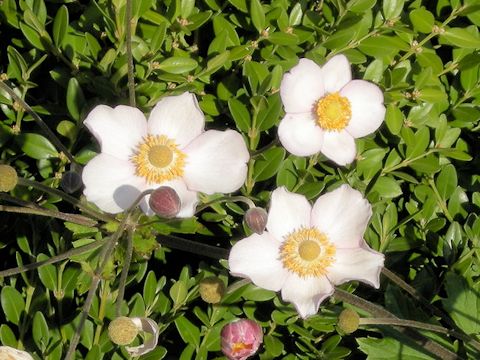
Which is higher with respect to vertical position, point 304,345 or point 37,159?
point 37,159

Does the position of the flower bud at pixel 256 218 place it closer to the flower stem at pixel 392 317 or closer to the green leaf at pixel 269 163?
the green leaf at pixel 269 163

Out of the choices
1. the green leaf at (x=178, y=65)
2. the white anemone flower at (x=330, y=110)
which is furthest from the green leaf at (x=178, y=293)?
the green leaf at (x=178, y=65)

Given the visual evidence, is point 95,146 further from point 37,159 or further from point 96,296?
point 96,296

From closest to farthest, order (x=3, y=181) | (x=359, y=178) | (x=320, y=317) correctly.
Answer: (x=3, y=181) < (x=320, y=317) < (x=359, y=178)

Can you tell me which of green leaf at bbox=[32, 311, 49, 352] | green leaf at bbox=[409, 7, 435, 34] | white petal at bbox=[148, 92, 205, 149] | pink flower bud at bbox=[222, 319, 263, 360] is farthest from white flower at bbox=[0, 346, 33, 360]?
green leaf at bbox=[409, 7, 435, 34]

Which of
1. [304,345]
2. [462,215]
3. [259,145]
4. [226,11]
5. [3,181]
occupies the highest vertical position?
[226,11]

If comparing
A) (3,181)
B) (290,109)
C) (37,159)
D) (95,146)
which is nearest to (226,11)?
(290,109)
